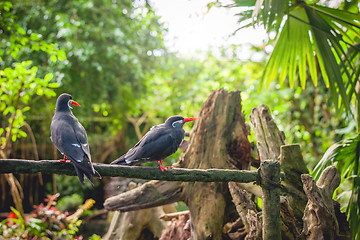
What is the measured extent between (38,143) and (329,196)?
2.97 m

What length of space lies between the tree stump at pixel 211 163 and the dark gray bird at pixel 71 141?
0.91m

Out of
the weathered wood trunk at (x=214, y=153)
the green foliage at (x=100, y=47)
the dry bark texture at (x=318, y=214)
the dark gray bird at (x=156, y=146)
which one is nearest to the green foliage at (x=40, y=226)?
the green foliage at (x=100, y=47)

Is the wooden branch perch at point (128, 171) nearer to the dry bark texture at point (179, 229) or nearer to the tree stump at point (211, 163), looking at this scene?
the tree stump at point (211, 163)

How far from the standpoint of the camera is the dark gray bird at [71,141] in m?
1.14

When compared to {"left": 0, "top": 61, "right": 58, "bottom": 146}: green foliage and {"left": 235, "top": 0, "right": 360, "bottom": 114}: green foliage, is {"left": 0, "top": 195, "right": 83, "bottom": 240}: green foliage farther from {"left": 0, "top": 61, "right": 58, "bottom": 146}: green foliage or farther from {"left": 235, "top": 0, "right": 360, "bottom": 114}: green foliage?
{"left": 235, "top": 0, "right": 360, "bottom": 114}: green foliage

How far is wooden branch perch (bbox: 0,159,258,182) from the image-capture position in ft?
3.55

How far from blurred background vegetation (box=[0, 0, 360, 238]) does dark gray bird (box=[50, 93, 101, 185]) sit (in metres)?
1.06

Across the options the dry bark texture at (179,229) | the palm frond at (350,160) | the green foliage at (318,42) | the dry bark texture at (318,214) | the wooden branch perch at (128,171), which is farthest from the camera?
the dry bark texture at (179,229)

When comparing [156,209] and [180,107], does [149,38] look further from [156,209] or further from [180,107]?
[156,209]

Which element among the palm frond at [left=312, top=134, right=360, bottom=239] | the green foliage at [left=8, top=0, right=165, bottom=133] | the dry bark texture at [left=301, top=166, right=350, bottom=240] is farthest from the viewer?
the green foliage at [left=8, top=0, right=165, bottom=133]

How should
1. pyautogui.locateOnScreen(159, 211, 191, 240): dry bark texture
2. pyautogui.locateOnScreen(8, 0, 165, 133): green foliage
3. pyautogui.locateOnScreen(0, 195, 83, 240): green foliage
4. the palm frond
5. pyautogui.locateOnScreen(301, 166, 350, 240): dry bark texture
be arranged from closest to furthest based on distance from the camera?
pyautogui.locateOnScreen(301, 166, 350, 240): dry bark texture, the palm frond, pyautogui.locateOnScreen(159, 211, 191, 240): dry bark texture, pyautogui.locateOnScreen(0, 195, 83, 240): green foliage, pyautogui.locateOnScreen(8, 0, 165, 133): green foliage

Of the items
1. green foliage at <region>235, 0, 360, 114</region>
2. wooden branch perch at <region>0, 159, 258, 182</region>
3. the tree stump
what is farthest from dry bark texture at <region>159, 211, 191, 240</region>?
green foliage at <region>235, 0, 360, 114</region>

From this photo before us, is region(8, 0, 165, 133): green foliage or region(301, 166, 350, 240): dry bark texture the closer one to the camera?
region(301, 166, 350, 240): dry bark texture

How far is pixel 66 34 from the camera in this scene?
3260mm
